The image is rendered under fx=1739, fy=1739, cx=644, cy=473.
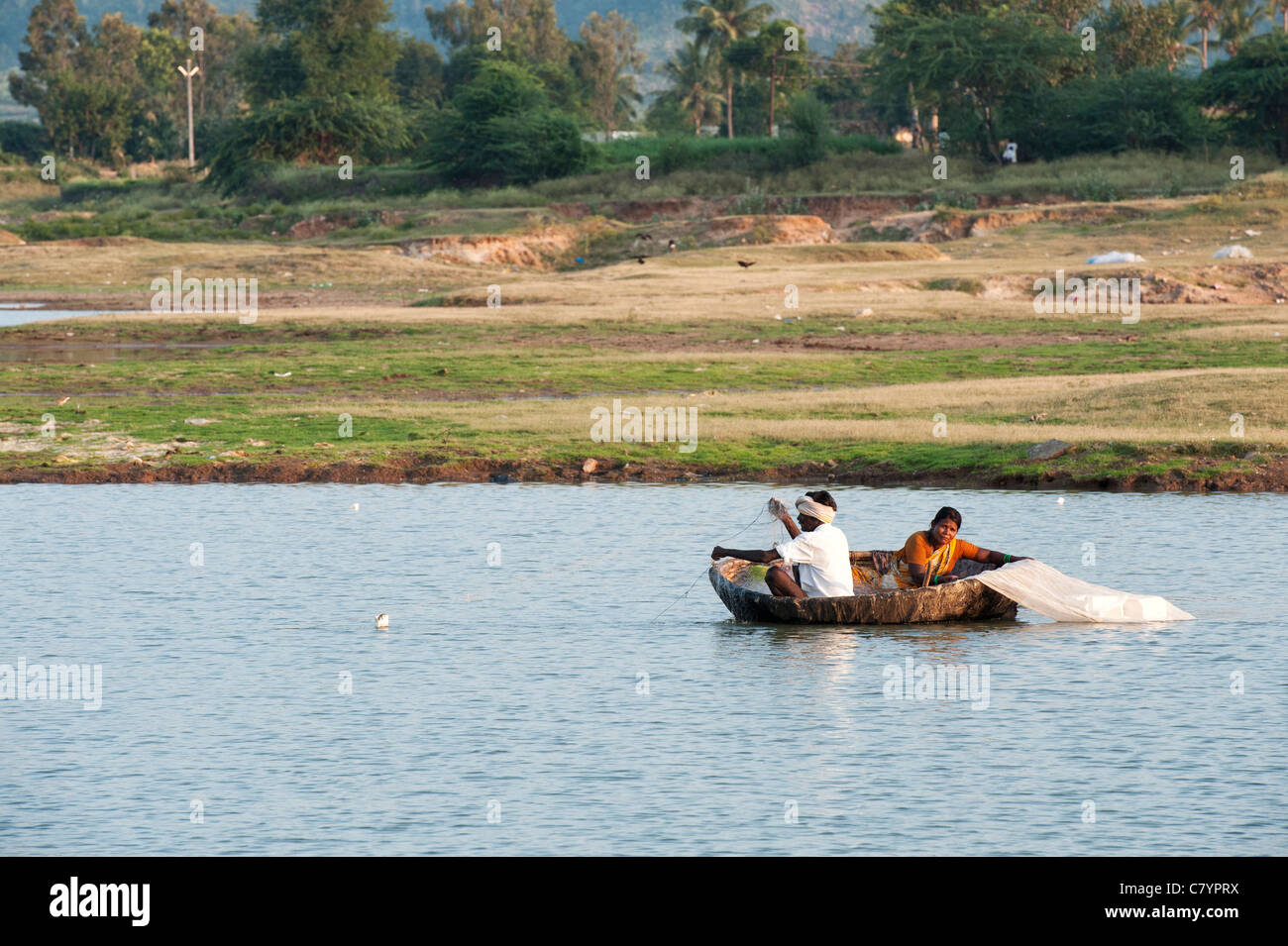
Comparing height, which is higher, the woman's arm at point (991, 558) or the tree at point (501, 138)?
the tree at point (501, 138)

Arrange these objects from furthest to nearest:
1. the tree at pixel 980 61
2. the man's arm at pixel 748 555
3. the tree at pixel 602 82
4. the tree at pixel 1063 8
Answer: the tree at pixel 602 82 → the tree at pixel 1063 8 → the tree at pixel 980 61 → the man's arm at pixel 748 555

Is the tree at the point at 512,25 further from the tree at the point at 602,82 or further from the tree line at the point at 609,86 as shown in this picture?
the tree at the point at 602,82

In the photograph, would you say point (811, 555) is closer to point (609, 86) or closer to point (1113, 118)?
point (1113, 118)

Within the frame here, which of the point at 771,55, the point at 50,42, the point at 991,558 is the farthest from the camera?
the point at 50,42

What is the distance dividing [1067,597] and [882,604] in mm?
1769

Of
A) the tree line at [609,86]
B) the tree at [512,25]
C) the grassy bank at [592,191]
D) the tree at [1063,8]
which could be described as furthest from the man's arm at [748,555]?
the tree at [512,25]

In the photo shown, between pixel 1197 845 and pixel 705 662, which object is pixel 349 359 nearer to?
pixel 705 662

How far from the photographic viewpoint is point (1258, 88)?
7300 centimetres

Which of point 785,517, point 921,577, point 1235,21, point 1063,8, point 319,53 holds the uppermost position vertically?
point 1235,21

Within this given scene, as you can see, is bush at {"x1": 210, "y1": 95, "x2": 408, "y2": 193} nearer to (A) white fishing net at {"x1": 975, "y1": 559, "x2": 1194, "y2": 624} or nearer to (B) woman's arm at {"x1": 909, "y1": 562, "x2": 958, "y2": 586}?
(B) woman's arm at {"x1": 909, "y1": 562, "x2": 958, "y2": 586}

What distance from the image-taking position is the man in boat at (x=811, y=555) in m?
16.0

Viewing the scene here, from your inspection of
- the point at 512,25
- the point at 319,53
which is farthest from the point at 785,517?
the point at 512,25

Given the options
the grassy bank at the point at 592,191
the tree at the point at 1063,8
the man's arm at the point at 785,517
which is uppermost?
the tree at the point at 1063,8
